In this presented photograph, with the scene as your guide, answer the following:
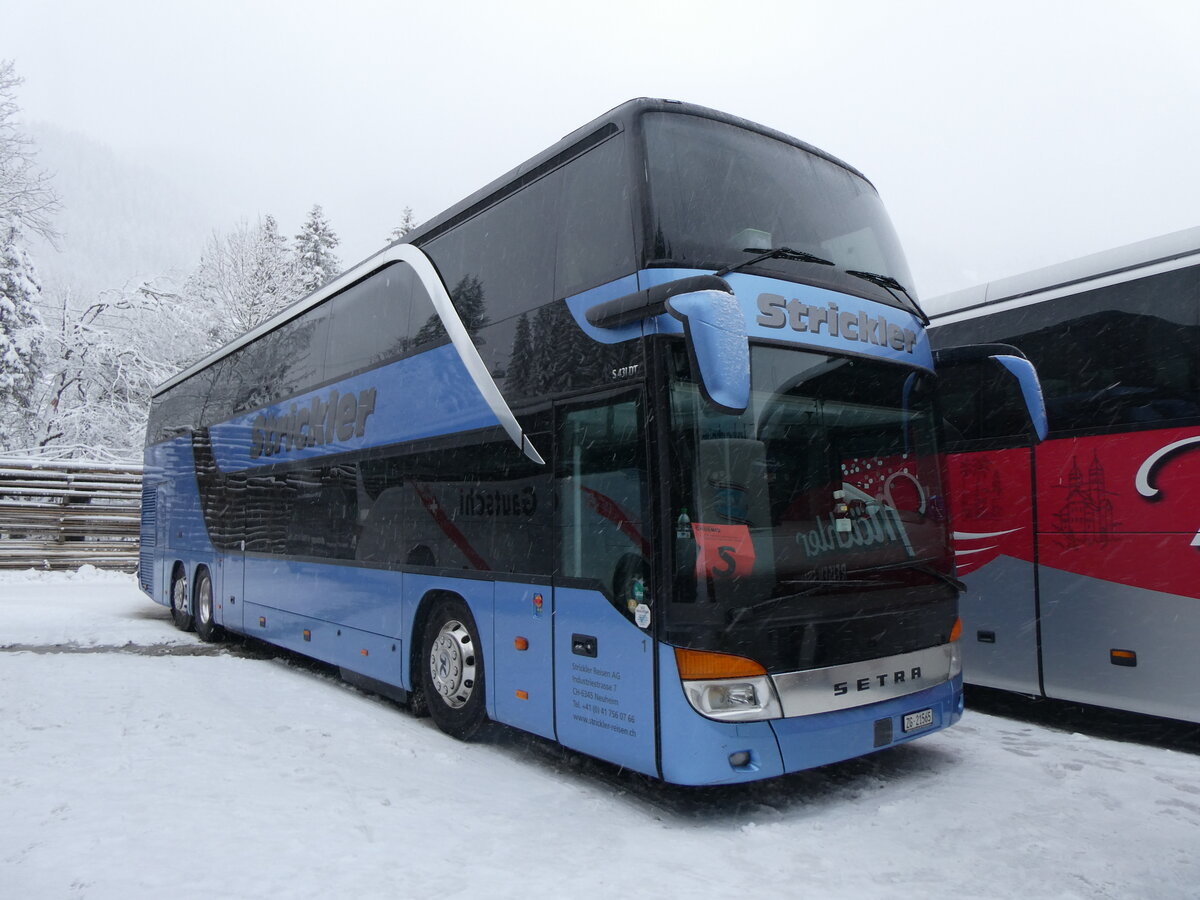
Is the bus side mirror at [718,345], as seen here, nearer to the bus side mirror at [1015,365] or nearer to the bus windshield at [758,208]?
the bus windshield at [758,208]

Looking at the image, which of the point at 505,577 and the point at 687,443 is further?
the point at 505,577

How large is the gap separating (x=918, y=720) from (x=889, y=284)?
275 cm

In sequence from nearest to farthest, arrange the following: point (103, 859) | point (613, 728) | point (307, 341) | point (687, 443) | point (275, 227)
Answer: point (103, 859) → point (687, 443) → point (613, 728) → point (307, 341) → point (275, 227)

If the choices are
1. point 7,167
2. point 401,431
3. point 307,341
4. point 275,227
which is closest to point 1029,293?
point 401,431

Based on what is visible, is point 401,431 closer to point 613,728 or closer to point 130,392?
point 613,728

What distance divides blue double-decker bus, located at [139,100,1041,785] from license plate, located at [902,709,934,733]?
2 centimetres

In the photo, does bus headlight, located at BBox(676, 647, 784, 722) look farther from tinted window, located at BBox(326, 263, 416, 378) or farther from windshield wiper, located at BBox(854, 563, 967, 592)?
tinted window, located at BBox(326, 263, 416, 378)

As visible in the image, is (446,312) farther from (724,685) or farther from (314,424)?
(724,685)

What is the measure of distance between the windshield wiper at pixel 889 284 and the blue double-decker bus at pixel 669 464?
40mm

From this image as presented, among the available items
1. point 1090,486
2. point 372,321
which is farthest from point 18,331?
point 1090,486

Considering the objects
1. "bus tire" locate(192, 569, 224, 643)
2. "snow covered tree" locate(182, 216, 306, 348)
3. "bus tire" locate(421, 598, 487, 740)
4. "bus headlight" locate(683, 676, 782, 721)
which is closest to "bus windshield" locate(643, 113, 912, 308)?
"bus headlight" locate(683, 676, 782, 721)

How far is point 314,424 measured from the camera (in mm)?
9227

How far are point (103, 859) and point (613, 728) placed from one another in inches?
100

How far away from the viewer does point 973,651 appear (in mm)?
7375
